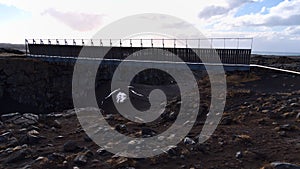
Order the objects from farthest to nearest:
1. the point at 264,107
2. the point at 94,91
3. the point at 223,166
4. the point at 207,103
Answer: the point at 94,91
the point at 207,103
the point at 264,107
the point at 223,166

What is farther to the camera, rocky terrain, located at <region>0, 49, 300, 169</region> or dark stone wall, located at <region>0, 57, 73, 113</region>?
dark stone wall, located at <region>0, 57, 73, 113</region>

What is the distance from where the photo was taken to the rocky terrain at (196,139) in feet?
29.1

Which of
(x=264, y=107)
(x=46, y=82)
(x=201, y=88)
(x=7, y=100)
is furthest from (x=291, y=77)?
(x=7, y=100)

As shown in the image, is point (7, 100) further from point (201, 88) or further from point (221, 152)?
point (221, 152)

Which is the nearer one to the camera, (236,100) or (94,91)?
(236,100)

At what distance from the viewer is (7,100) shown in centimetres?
2716

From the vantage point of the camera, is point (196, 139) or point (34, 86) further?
point (34, 86)

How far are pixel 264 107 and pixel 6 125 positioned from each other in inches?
464

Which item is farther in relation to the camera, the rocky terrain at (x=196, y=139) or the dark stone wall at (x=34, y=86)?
the dark stone wall at (x=34, y=86)

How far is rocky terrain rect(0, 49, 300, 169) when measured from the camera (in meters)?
8.88

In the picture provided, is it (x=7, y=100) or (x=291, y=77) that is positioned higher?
(x=291, y=77)

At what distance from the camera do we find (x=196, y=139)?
10.6 metres

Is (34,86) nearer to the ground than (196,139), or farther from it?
nearer to the ground

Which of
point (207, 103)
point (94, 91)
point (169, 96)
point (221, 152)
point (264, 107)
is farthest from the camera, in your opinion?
point (94, 91)
